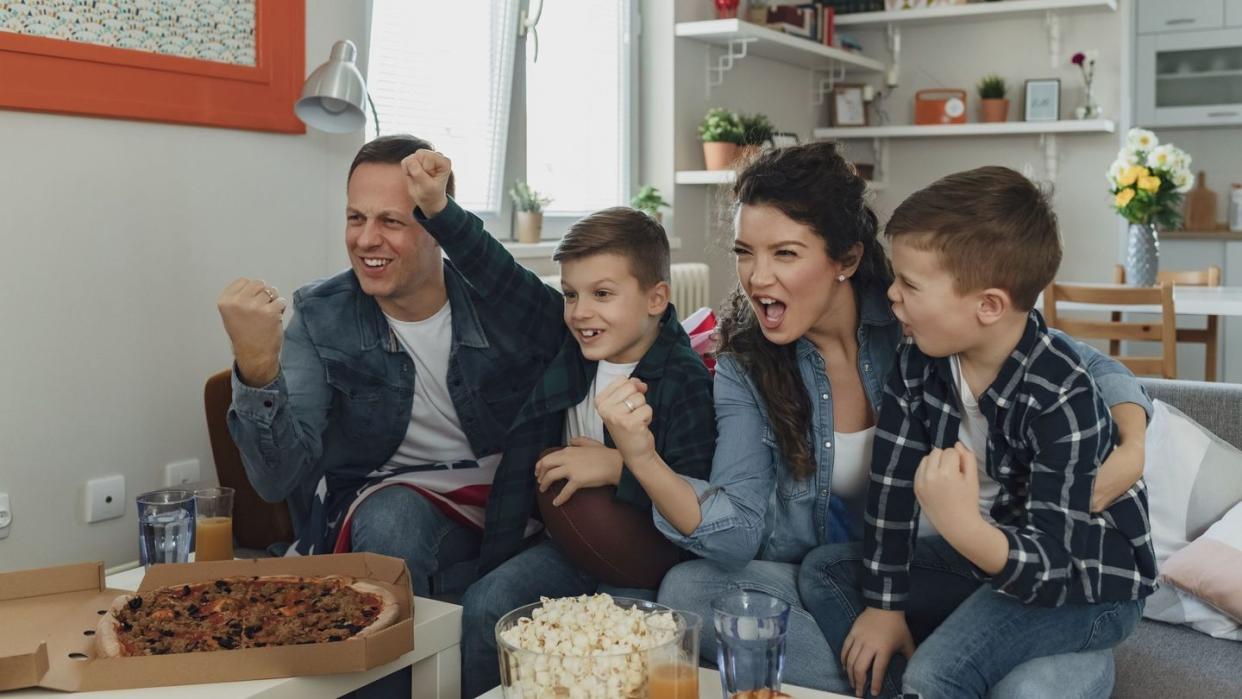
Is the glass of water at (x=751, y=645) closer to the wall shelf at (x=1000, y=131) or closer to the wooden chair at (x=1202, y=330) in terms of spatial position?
the wooden chair at (x=1202, y=330)

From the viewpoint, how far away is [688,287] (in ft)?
14.4

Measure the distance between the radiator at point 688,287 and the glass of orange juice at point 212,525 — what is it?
8.04ft

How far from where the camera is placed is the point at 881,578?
5.62 feet

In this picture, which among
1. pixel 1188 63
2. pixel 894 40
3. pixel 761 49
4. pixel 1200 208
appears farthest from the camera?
pixel 1200 208

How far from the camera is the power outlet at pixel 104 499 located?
239 centimetres

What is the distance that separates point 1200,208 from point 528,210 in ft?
12.8

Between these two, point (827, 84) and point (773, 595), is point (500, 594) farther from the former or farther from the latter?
point (827, 84)

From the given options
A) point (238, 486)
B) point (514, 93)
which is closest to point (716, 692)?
point (238, 486)

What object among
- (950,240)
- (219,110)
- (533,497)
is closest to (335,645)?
(533,497)

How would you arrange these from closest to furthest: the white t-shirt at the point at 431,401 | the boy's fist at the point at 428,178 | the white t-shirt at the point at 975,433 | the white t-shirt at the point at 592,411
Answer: the white t-shirt at the point at 975,433 < the boy's fist at the point at 428,178 < the white t-shirt at the point at 592,411 < the white t-shirt at the point at 431,401

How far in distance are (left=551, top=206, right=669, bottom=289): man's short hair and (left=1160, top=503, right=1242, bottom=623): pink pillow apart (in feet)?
3.18

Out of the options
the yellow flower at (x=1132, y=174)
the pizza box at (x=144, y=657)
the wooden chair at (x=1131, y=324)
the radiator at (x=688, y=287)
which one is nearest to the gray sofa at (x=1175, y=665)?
the pizza box at (x=144, y=657)

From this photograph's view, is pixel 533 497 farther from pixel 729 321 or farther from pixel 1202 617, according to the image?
pixel 1202 617

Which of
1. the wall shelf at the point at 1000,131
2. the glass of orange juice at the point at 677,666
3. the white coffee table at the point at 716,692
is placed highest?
the wall shelf at the point at 1000,131
